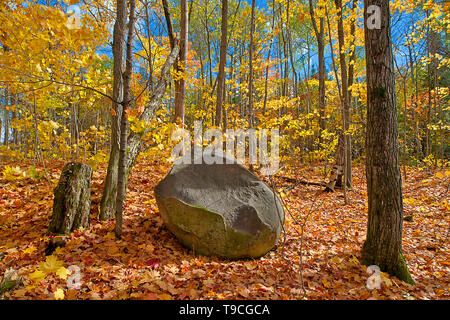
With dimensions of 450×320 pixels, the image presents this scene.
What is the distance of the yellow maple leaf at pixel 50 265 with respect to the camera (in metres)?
2.44

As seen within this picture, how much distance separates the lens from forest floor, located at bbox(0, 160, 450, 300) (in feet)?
7.79

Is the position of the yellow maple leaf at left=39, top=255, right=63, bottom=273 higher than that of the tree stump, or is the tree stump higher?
the tree stump

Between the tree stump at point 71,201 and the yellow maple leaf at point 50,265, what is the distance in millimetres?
708

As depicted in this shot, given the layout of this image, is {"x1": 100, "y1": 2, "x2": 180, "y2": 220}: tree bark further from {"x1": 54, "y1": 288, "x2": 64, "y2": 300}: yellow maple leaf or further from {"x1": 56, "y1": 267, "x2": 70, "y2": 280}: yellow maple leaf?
{"x1": 54, "y1": 288, "x2": 64, "y2": 300}: yellow maple leaf

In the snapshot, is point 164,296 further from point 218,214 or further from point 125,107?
point 125,107

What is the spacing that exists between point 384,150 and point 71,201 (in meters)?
4.36

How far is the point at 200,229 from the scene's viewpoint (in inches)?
126

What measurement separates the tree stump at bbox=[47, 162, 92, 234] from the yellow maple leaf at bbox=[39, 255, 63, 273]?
708 mm

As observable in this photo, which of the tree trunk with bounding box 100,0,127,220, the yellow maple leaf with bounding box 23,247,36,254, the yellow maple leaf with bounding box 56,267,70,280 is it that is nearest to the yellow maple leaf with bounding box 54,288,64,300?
the yellow maple leaf with bounding box 56,267,70,280

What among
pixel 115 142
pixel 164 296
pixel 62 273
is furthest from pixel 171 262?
pixel 115 142

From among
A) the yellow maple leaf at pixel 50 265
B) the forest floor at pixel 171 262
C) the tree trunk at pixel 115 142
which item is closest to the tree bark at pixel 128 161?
the tree trunk at pixel 115 142

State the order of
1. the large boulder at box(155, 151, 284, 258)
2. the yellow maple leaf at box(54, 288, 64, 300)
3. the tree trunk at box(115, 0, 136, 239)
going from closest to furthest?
the yellow maple leaf at box(54, 288, 64, 300) < the tree trunk at box(115, 0, 136, 239) < the large boulder at box(155, 151, 284, 258)

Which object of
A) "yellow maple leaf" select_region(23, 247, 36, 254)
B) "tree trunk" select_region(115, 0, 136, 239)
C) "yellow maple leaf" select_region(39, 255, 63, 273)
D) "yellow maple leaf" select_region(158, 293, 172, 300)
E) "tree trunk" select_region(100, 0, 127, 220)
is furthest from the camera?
"tree trunk" select_region(100, 0, 127, 220)

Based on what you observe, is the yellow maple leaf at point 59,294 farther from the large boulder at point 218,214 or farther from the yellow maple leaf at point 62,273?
the large boulder at point 218,214
